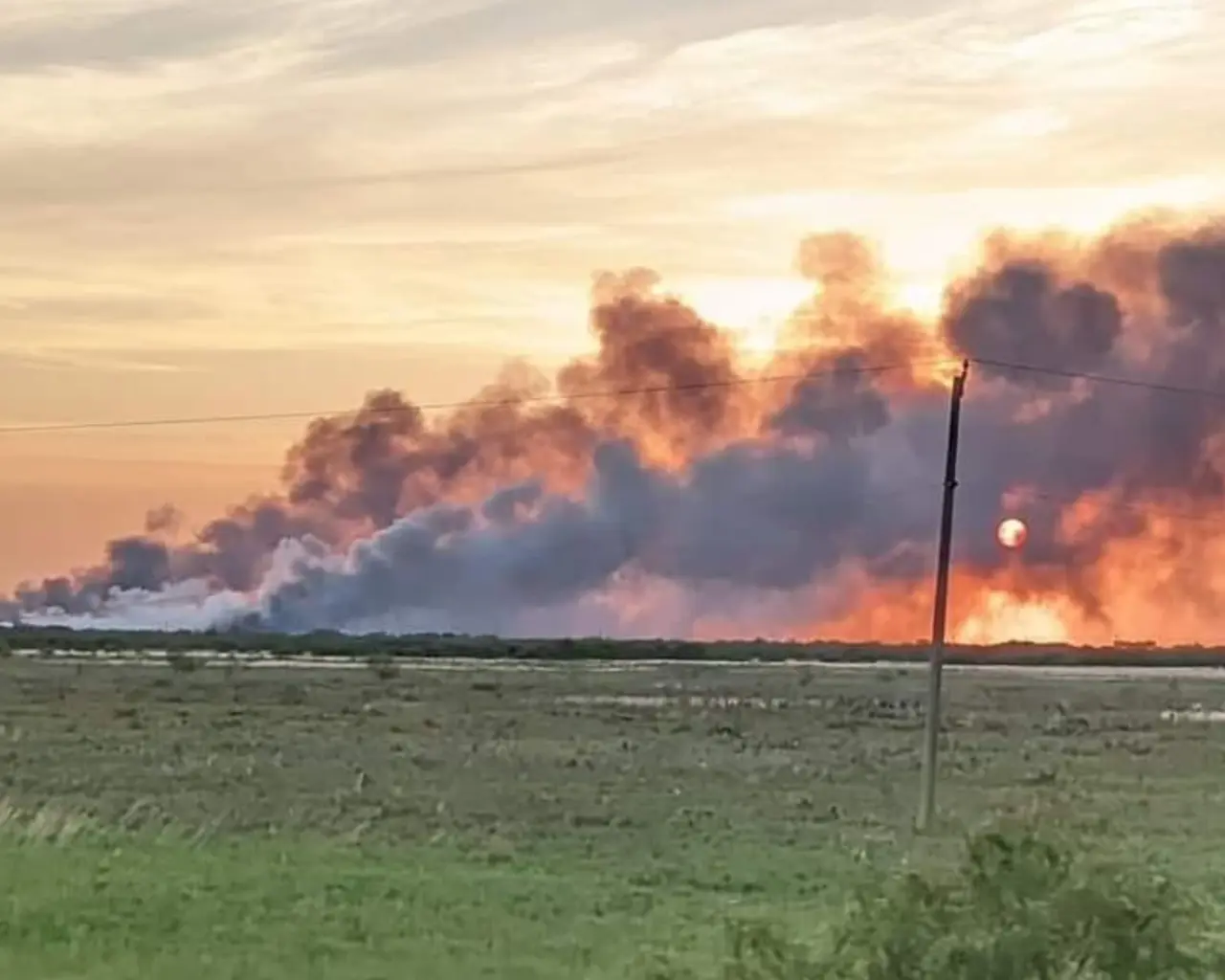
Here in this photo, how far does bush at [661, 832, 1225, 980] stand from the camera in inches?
290

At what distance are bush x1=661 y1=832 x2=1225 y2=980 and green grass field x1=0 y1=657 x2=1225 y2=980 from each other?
0.06m

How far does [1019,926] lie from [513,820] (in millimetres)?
21775

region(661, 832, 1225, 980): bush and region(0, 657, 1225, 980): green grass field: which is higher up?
region(661, 832, 1225, 980): bush

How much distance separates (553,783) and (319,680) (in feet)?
134

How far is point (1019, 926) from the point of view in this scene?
293 inches

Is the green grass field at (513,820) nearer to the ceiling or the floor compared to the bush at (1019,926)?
nearer to the floor

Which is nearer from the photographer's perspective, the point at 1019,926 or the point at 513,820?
the point at 1019,926

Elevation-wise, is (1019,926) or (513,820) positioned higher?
(1019,926)

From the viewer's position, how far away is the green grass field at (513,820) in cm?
1709

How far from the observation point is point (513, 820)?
28.8 meters

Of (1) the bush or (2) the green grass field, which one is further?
(2) the green grass field

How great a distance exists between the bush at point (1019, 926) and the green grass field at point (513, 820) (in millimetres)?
56

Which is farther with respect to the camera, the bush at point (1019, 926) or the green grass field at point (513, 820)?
the green grass field at point (513, 820)

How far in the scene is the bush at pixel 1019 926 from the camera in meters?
7.37
